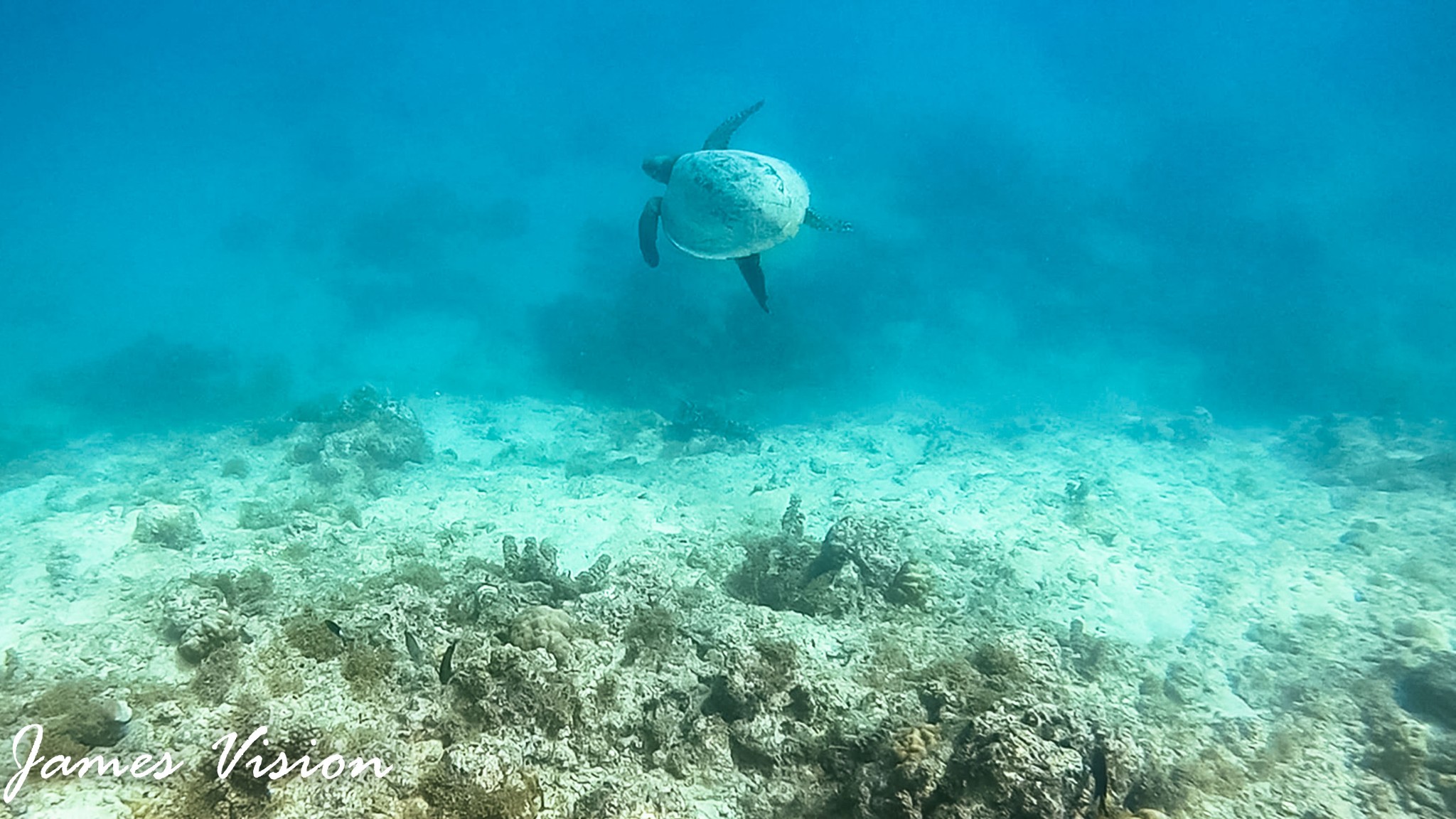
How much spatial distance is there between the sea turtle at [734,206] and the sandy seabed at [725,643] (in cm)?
320

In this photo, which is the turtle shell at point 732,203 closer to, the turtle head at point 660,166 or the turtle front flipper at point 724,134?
the turtle head at point 660,166

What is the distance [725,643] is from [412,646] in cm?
163

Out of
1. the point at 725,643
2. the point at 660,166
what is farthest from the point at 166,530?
the point at 660,166

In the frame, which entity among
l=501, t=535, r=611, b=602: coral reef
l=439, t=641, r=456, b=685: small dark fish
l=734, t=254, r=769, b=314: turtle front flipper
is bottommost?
l=439, t=641, r=456, b=685: small dark fish

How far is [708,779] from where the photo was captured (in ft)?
8.29

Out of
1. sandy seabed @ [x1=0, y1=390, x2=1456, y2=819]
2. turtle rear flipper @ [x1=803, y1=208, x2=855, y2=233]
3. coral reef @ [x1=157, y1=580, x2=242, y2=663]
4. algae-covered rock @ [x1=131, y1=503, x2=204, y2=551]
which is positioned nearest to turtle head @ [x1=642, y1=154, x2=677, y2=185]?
turtle rear flipper @ [x1=803, y1=208, x2=855, y2=233]

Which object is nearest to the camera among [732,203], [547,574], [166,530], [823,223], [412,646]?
[412,646]

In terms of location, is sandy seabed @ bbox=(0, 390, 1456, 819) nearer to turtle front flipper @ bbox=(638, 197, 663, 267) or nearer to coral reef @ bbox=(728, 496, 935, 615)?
coral reef @ bbox=(728, 496, 935, 615)

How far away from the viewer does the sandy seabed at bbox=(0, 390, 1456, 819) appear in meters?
2.37

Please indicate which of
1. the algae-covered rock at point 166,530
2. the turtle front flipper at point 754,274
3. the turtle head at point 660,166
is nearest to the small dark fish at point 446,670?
the algae-covered rock at point 166,530

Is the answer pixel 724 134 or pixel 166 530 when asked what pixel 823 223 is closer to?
pixel 724 134

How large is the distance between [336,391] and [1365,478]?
2062cm

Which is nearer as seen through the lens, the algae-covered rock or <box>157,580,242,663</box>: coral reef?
<box>157,580,242,663</box>: coral reef

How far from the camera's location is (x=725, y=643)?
3209 millimetres
